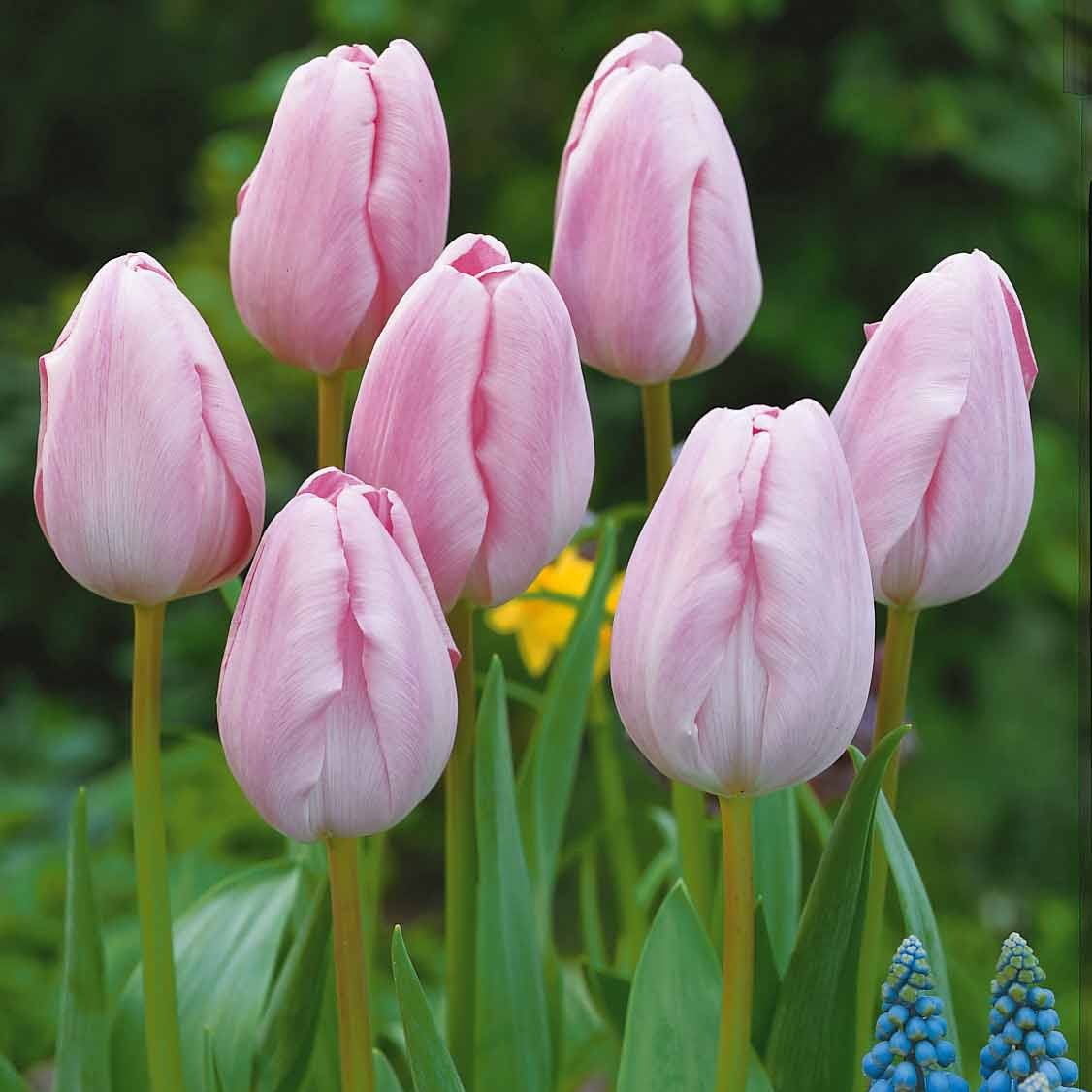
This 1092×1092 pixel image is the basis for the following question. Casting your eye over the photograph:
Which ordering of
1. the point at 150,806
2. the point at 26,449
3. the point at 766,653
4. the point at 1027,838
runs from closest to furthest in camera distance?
the point at 766,653 < the point at 150,806 < the point at 1027,838 < the point at 26,449

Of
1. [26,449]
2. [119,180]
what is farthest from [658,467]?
[119,180]

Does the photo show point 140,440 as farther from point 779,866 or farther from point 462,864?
point 779,866

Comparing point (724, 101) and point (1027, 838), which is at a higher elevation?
point (724, 101)

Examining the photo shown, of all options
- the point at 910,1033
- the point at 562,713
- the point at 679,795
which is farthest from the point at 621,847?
the point at 910,1033

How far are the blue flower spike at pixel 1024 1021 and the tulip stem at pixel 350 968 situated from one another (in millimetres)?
214

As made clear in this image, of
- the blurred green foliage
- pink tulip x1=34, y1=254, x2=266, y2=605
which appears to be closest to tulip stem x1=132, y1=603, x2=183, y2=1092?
pink tulip x1=34, y1=254, x2=266, y2=605

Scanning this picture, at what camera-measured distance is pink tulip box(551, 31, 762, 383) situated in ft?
2.33

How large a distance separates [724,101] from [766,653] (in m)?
1.94

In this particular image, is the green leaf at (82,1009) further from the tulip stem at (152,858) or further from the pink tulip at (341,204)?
the pink tulip at (341,204)

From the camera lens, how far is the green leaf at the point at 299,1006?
713mm

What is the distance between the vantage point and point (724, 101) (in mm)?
2385

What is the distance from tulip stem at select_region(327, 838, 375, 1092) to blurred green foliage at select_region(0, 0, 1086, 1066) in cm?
141

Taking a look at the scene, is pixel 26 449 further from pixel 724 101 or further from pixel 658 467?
pixel 658 467

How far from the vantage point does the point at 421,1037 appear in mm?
616
